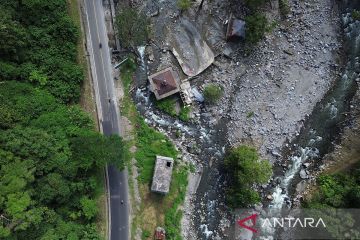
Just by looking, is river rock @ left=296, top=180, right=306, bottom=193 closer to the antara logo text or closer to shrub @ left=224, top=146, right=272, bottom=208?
the antara logo text

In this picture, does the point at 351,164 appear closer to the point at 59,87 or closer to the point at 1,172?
the point at 59,87

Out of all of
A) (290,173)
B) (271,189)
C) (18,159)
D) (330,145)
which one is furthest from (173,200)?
(330,145)

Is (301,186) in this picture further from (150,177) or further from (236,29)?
(236,29)

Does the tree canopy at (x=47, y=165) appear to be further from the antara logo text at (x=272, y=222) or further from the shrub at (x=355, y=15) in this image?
the shrub at (x=355, y=15)

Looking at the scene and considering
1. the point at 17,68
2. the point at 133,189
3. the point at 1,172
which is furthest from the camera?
the point at 133,189

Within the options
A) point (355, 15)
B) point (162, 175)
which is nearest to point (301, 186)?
point (162, 175)
